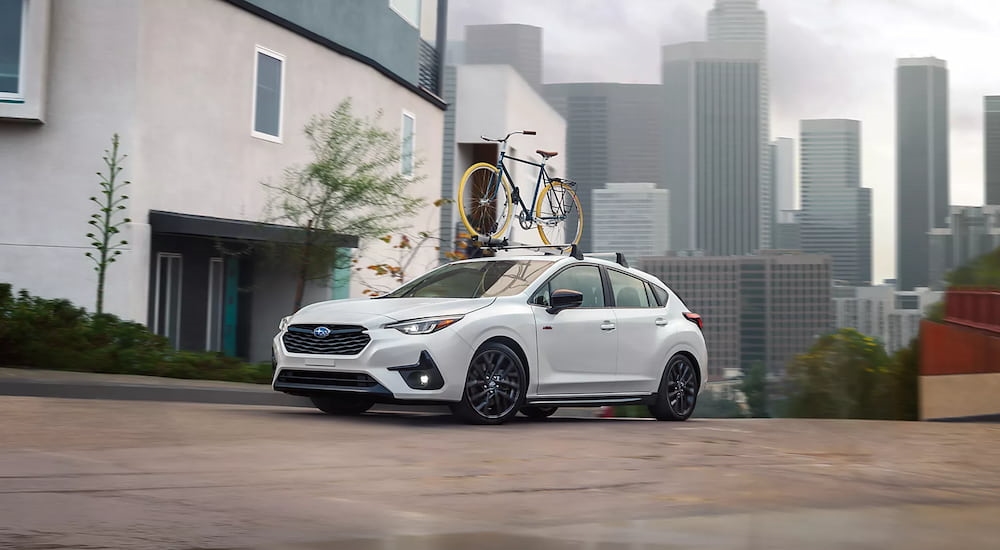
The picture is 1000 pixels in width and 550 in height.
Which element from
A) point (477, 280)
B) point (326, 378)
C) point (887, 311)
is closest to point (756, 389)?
point (477, 280)

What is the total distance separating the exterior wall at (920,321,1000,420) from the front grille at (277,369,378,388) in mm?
8096

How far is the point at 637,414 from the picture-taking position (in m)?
19.6

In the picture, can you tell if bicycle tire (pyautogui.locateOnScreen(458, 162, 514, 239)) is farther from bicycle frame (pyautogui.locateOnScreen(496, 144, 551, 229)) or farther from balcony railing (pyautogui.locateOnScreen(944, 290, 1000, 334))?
balcony railing (pyautogui.locateOnScreen(944, 290, 1000, 334))

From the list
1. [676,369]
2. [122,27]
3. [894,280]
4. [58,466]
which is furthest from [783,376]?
[894,280]

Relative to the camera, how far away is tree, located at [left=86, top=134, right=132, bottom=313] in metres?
17.6

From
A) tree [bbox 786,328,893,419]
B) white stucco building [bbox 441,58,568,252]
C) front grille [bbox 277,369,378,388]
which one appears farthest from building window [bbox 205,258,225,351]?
white stucco building [bbox 441,58,568,252]

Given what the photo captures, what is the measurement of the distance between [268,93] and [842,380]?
11357mm

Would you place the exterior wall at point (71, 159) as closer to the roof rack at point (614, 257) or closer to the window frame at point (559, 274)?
the roof rack at point (614, 257)

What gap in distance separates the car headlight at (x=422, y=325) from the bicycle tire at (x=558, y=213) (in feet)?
37.5

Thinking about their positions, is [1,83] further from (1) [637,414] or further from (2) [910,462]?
(2) [910,462]

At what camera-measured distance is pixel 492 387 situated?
10180 mm

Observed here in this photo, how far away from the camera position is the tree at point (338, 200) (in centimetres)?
1881

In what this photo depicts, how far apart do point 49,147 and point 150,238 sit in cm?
203

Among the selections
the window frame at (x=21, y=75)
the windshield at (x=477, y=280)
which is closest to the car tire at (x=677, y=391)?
the windshield at (x=477, y=280)
